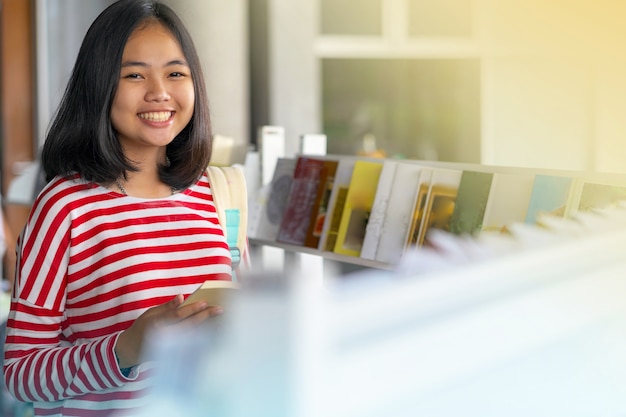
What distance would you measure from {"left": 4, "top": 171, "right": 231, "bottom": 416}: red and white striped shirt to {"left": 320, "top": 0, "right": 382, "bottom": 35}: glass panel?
6009 mm

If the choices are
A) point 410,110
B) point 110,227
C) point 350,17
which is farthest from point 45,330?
point 410,110

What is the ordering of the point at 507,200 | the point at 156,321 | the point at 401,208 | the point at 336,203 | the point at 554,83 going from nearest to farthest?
the point at 156,321
the point at 507,200
the point at 401,208
the point at 336,203
the point at 554,83

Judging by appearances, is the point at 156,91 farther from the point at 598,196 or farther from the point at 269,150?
the point at 269,150

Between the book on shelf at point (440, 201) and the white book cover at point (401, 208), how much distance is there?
0.09 feet

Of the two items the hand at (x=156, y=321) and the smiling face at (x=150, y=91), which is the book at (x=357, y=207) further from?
the hand at (x=156, y=321)

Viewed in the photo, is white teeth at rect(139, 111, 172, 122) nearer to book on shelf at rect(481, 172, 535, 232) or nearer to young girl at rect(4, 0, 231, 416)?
young girl at rect(4, 0, 231, 416)

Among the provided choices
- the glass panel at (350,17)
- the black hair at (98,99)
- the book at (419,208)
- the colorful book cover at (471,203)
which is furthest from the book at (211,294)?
the glass panel at (350,17)

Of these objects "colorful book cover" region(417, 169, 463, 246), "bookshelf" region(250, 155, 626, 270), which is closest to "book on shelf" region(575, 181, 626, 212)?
"bookshelf" region(250, 155, 626, 270)

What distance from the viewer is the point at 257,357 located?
2.06ft

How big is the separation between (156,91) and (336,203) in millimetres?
1316

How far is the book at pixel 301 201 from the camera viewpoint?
112 inches

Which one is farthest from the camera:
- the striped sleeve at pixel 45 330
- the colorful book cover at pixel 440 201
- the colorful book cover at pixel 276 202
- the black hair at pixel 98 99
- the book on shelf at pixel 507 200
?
the colorful book cover at pixel 276 202

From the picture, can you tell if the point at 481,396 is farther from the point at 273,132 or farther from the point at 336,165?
the point at 273,132

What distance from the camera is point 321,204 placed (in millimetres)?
2783
